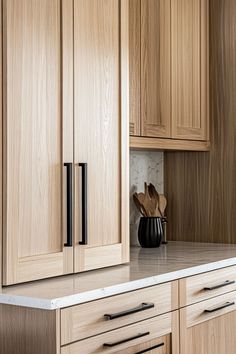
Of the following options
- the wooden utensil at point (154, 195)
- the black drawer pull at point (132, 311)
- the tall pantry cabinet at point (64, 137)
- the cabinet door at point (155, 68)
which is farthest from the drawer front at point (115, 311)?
the wooden utensil at point (154, 195)

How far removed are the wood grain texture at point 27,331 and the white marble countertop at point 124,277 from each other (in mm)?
36

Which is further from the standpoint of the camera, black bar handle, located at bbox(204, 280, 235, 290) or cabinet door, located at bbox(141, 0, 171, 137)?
cabinet door, located at bbox(141, 0, 171, 137)

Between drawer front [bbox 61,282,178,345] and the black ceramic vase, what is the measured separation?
87cm

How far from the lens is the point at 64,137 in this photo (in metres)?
2.21

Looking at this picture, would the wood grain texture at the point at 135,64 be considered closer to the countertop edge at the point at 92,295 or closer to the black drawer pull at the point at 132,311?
the countertop edge at the point at 92,295

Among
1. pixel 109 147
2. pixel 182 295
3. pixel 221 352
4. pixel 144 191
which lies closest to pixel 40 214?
pixel 109 147

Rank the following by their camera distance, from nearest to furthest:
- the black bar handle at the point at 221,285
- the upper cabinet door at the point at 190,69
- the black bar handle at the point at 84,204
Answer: the black bar handle at the point at 84,204, the black bar handle at the point at 221,285, the upper cabinet door at the point at 190,69

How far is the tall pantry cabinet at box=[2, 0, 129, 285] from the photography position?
6.65 ft

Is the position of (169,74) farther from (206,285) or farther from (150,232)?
(206,285)

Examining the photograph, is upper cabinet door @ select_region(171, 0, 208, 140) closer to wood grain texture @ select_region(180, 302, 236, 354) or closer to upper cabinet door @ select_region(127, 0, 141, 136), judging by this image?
upper cabinet door @ select_region(127, 0, 141, 136)

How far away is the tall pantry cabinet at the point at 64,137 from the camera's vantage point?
2.03 metres

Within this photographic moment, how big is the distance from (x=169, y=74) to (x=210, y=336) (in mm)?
1356

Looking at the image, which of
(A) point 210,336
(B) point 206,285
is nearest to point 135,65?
(B) point 206,285

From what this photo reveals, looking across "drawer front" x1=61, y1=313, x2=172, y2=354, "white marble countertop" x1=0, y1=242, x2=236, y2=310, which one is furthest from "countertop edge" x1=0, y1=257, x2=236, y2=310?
"drawer front" x1=61, y1=313, x2=172, y2=354
